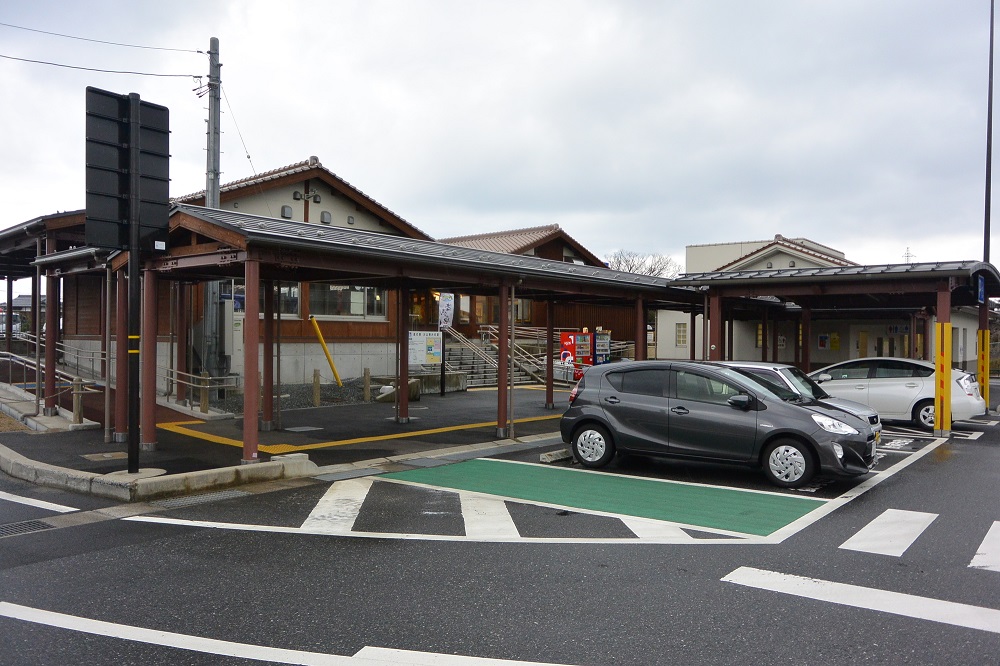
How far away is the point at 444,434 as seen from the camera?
14.1 meters

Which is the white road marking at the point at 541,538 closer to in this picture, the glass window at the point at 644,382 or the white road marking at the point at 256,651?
the white road marking at the point at 256,651

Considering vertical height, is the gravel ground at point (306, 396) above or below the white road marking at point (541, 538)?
above

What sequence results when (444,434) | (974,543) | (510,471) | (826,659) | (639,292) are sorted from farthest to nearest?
1. (639,292)
2. (444,434)
3. (510,471)
4. (974,543)
5. (826,659)

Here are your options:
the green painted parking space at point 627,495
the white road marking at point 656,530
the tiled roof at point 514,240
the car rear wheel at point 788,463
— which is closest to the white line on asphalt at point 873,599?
the white road marking at point 656,530

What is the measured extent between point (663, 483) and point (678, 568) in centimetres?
370

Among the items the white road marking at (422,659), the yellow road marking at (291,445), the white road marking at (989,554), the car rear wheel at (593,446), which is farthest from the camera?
the yellow road marking at (291,445)

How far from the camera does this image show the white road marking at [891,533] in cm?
655

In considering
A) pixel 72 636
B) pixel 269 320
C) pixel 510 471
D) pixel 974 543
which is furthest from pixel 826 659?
pixel 269 320

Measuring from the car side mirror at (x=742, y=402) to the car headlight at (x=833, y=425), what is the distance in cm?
74

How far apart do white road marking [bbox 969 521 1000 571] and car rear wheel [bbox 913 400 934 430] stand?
8863mm

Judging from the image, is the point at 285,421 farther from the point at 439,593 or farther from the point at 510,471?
the point at 439,593

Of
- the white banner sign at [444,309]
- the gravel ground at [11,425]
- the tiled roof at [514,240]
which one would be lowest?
the gravel ground at [11,425]

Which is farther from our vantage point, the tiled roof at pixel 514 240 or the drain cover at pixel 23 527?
the tiled roof at pixel 514 240

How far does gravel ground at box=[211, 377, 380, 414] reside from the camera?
17.5 metres
